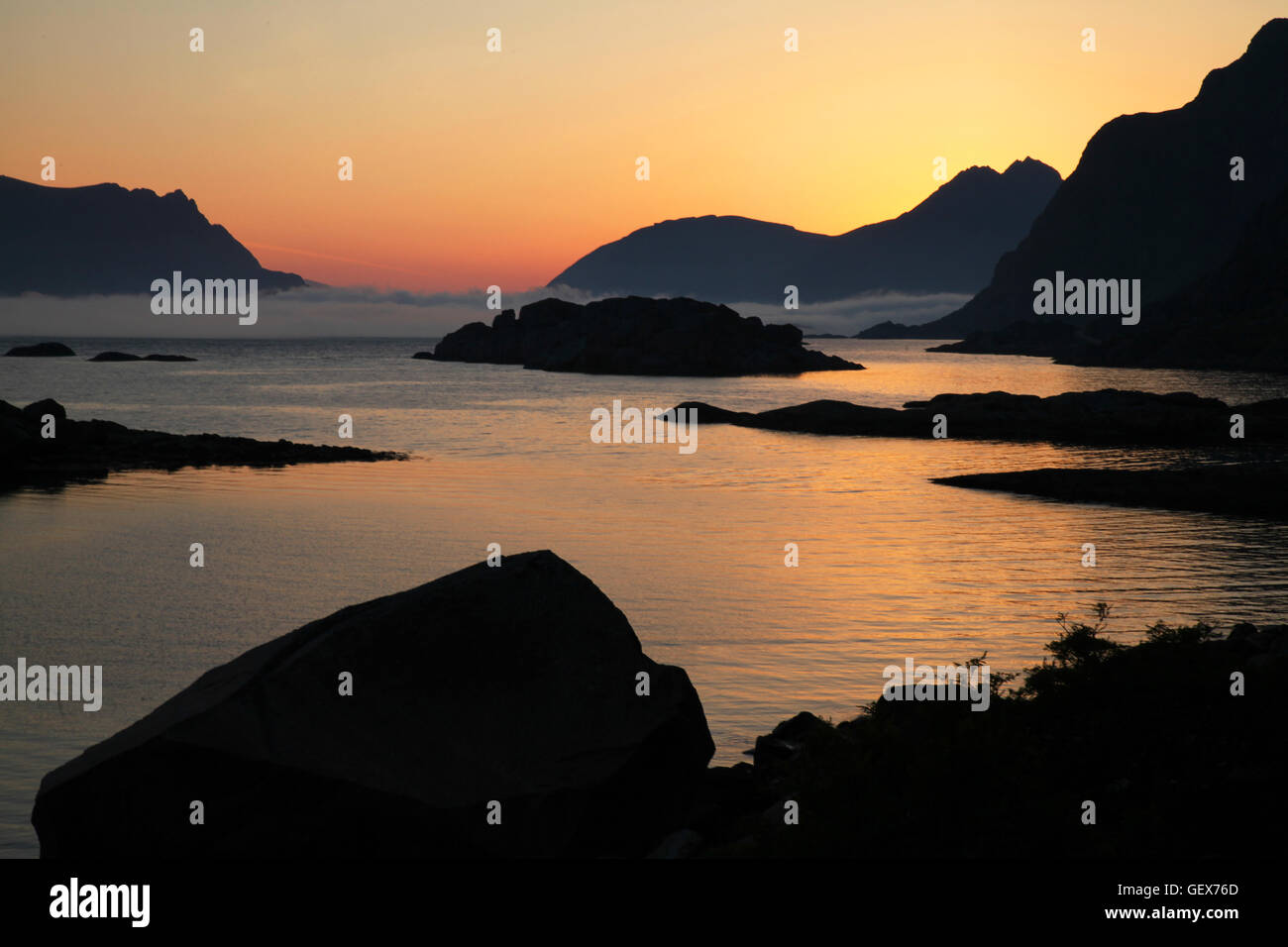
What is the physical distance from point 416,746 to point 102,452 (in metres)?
38.5

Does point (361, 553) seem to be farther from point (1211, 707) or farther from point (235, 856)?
point (1211, 707)

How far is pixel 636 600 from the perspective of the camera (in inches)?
758

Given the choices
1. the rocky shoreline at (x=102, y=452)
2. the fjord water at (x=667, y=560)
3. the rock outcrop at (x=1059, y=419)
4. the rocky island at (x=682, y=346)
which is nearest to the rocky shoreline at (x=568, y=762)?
the fjord water at (x=667, y=560)

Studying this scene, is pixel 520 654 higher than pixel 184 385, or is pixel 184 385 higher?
pixel 184 385

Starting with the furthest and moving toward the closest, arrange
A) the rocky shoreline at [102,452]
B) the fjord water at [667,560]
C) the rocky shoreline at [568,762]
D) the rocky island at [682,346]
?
the rocky island at [682,346]
the rocky shoreline at [102,452]
the fjord water at [667,560]
the rocky shoreline at [568,762]

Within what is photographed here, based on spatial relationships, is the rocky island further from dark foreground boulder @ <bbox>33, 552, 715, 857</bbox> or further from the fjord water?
dark foreground boulder @ <bbox>33, 552, 715, 857</bbox>

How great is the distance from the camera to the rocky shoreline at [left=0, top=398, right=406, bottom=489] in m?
37.6

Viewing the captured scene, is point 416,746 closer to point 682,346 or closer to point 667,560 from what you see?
point 667,560

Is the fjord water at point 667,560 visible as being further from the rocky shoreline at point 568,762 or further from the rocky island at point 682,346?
the rocky island at point 682,346

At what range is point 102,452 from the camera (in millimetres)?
41281

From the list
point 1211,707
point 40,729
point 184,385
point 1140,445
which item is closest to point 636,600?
point 40,729

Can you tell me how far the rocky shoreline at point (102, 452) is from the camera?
37594mm

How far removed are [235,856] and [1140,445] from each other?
55.9 m

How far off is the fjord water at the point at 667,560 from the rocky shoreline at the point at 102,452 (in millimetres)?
2246
